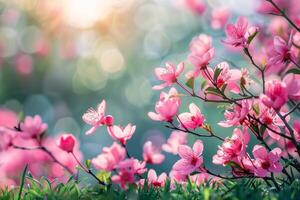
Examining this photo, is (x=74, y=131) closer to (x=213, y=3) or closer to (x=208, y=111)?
(x=208, y=111)

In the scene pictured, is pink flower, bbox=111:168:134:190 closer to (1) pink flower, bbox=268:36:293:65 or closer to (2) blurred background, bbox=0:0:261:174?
(1) pink flower, bbox=268:36:293:65

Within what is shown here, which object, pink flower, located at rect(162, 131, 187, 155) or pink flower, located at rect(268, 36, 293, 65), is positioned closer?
pink flower, located at rect(268, 36, 293, 65)

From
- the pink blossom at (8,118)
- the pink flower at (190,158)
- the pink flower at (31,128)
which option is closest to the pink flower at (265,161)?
the pink flower at (190,158)

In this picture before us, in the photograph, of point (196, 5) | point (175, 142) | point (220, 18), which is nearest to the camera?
point (175, 142)

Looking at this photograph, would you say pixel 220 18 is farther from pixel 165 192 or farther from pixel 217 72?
pixel 165 192

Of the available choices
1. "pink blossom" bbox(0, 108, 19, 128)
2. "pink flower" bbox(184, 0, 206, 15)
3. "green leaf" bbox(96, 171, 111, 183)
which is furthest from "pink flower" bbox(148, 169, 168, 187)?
"pink blossom" bbox(0, 108, 19, 128)

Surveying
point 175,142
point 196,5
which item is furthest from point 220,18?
point 175,142

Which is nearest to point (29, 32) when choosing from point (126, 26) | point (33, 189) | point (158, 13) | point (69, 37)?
point (69, 37)
